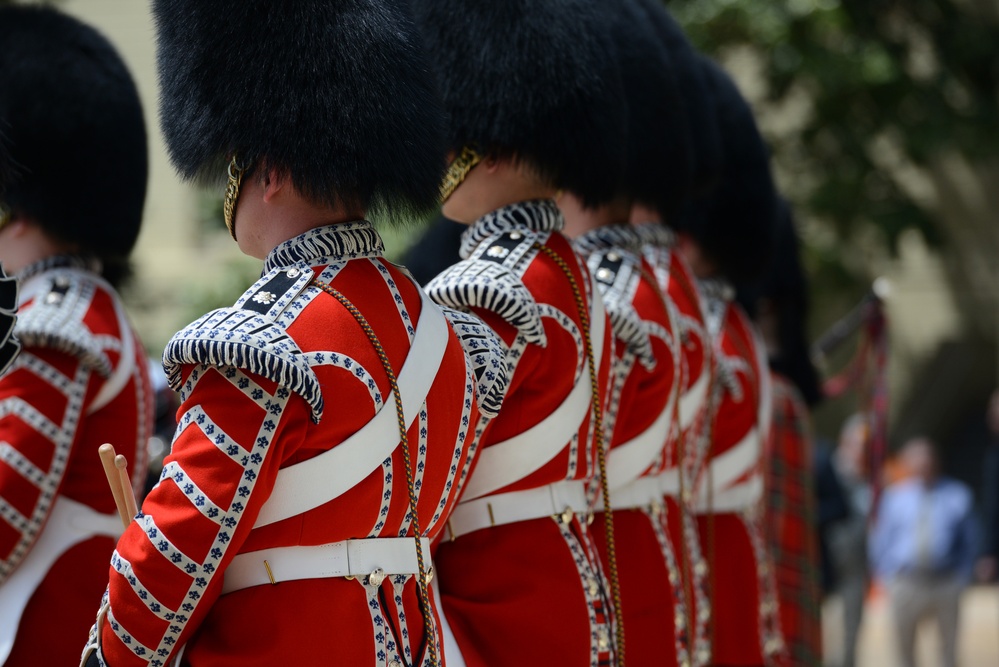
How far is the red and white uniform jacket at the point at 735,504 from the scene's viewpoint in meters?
4.41

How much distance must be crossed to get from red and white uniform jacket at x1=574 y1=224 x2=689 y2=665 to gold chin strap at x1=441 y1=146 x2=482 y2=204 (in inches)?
19.3

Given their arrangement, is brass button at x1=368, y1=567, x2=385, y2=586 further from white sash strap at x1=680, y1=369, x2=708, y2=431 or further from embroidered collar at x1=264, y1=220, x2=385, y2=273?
white sash strap at x1=680, y1=369, x2=708, y2=431

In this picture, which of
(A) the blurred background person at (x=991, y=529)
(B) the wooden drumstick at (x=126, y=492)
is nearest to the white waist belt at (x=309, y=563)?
(B) the wooden drumstick at (x=126, y=492)

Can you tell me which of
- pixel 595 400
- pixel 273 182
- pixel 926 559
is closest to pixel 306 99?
pixel 273 182

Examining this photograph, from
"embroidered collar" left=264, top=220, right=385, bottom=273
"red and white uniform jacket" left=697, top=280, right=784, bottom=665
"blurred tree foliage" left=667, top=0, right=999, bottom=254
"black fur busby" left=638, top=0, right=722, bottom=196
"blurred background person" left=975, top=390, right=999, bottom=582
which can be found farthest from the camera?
"blurred tree foliage" left=667, top=0, right=999, bottom=254

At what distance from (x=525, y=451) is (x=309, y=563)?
697 millimetres

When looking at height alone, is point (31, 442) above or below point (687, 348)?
below

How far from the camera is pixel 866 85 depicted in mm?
10945

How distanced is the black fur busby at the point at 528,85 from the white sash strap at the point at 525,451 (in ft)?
1.87

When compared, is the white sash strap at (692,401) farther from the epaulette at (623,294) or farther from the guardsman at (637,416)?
the epaulette at (623,294)

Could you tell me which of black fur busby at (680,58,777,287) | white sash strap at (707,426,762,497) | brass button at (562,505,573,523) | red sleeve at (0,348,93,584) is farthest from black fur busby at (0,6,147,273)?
black fur busby at (680,58,777,287)

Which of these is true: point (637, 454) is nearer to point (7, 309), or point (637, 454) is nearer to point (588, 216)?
point (588, 216)

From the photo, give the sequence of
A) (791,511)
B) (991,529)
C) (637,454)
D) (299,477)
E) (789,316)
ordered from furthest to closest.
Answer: (991,529), (789,316), (791,511), (637,454), (299,477)

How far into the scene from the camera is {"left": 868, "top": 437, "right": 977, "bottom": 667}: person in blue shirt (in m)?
8.70
